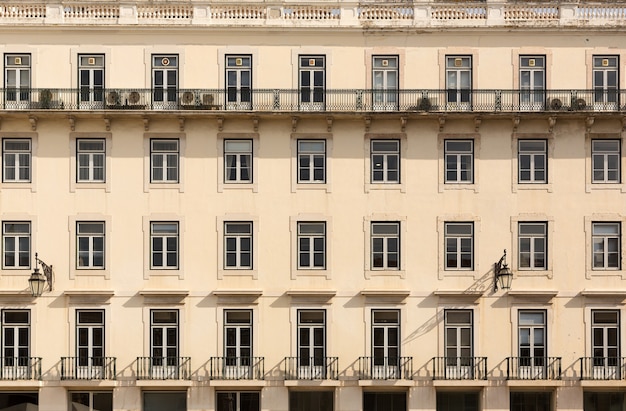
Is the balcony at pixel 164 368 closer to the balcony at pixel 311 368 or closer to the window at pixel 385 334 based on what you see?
the balcony at pixel 311 368

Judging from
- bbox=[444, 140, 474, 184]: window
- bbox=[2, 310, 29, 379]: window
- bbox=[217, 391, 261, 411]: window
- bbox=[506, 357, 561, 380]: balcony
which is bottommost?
bbox=[217, 391, 261, 411]: window

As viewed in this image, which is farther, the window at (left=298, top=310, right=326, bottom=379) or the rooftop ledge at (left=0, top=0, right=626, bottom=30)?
the rooftop ledge at (left=0, top=0, right=626, bottom=30)

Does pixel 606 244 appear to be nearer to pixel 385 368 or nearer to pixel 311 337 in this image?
pixel 385 368

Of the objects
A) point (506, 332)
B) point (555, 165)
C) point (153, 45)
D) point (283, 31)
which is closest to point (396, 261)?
point (506, 332)

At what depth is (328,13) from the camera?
30.2m

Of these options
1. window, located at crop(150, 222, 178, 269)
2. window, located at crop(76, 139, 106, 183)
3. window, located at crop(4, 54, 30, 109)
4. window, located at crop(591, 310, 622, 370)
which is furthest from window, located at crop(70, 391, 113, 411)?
window, located at crop(591, 310, 622, 370)

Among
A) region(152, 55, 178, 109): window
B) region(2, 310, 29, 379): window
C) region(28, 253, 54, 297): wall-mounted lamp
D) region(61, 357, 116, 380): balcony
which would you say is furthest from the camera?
region(152, 55, 178, 109): window

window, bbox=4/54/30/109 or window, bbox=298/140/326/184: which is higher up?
window, bbox=4/54/30/109

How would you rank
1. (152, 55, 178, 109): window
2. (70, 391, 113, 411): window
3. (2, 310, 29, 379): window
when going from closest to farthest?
(2, 310, 29, 379): window
(70, 391, 113, 411): window
(152, 55, 178, 109): window

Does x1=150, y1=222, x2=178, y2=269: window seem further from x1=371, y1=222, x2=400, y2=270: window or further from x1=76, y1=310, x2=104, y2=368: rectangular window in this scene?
x1=371, y1=222, x2=400, y2=270: window

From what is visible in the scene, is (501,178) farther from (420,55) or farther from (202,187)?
(202,187)

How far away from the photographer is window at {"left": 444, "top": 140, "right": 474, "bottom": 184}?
29.8 meters

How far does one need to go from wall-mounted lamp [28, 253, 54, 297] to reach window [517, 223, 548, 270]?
14894 mm

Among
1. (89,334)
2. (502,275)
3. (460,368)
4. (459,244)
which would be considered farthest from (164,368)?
(502,275)
